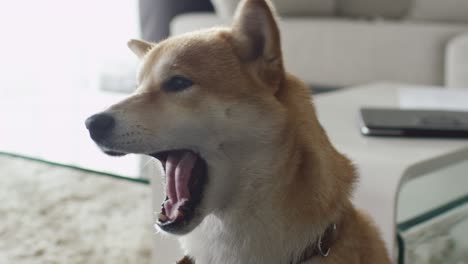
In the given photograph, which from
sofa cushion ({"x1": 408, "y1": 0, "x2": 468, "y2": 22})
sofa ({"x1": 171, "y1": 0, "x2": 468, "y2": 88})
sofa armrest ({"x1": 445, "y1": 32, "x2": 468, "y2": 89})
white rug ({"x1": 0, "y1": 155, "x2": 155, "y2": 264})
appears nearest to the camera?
white rug ({"x1": 0, "y1": 155, "x2": 155, "y2": 264})

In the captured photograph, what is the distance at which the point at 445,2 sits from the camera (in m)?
2.63

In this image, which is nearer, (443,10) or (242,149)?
(242,149)

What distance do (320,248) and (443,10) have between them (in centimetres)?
199

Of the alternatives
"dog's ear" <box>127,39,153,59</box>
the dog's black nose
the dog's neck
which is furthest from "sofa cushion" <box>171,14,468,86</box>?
the dog's black nose

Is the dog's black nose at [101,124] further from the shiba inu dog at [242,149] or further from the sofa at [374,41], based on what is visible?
the sofa at [374,41]

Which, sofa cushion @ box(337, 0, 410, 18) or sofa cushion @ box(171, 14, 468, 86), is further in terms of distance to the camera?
sofa cushion @ box(337, 0, 410, 18)

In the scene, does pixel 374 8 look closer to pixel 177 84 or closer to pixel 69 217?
pixel 69 217

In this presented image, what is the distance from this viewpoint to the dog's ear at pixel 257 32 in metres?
0.90

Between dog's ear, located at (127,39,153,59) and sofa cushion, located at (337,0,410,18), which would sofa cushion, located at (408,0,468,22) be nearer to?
sofa cushion, located at (337,0,410,18)

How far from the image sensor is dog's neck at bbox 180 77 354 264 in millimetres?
916

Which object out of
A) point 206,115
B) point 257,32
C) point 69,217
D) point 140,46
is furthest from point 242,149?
point 69,217

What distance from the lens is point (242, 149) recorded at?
3.05 ft

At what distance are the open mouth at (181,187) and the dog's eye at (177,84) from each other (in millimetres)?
92

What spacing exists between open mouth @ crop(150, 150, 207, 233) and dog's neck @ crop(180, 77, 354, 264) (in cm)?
4
